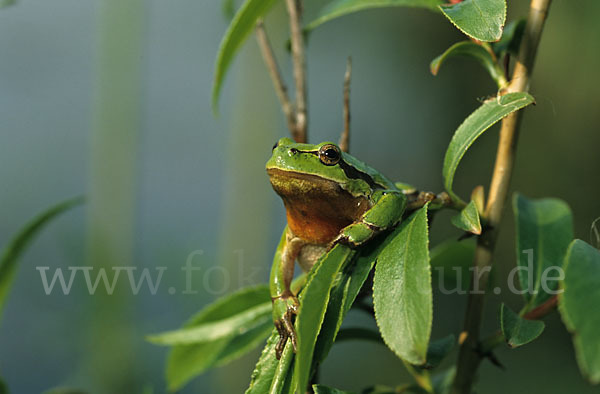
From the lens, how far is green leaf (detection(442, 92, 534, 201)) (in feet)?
1.92

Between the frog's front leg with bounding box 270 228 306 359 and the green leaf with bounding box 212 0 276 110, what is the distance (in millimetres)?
246

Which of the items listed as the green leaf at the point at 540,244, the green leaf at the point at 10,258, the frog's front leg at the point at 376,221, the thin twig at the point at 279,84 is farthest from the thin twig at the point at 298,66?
the green leaf at the point at 10,258

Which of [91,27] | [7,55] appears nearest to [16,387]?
[7,55]

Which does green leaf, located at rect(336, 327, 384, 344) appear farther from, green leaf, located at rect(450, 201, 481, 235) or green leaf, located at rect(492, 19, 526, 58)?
green leaf, located at rect(492, 19, 526, 58)

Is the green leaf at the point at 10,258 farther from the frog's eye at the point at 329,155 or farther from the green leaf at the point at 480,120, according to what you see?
the green leaf at the point at 480,120

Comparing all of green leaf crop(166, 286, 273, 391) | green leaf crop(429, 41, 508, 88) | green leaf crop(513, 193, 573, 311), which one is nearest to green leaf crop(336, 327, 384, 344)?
green leaf crop(166, 286, 273, 391)

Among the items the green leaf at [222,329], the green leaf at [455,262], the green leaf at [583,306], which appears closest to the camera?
the green leaf at [583,306]

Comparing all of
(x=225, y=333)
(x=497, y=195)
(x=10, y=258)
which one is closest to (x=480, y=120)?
(x=497, y=195)

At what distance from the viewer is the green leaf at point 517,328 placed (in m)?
0.58

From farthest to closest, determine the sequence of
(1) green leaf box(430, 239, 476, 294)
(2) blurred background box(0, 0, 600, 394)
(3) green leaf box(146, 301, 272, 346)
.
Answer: (2) blurred background box(0, 0, 600, 394)
(1) green leaf box(430, 239, 476, 294)
(3) green leaf box(146, 301, 272, 346)

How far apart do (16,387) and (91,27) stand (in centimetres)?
179

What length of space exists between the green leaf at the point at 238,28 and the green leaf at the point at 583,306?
487mm

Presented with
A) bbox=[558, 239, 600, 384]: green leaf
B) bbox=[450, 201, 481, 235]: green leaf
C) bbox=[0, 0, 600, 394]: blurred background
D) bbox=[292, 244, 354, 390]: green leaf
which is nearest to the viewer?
bbox=[558, 239, 600, 384]: green leaf

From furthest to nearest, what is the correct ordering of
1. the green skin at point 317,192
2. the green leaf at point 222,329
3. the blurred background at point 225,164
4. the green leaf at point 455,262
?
the blurred background at point 225,164 < the green leaf at point 455,262 < the green leaf at point 222,329 < the green skin at point 317,192
